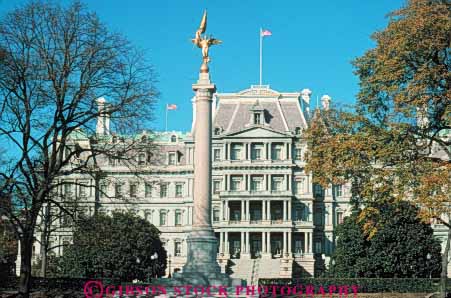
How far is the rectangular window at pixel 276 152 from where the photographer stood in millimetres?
82875

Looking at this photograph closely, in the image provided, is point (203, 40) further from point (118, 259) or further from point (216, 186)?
point (216, 186)

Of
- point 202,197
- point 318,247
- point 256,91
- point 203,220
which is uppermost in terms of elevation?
point 256,91

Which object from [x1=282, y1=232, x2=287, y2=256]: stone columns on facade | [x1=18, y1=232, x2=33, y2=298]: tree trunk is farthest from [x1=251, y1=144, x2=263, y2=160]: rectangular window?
[x1=18, y1=232, x2=33, y2=298]: tree trunk

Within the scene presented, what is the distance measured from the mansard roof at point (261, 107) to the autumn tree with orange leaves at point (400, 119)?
156 ft

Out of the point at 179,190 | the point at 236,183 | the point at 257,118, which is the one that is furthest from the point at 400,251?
the point at 179,190

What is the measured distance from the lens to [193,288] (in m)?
33.4

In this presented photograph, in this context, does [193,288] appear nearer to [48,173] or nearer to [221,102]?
[48,173]

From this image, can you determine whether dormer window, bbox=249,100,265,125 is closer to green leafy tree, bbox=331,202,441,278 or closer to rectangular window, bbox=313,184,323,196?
rectangular window, bbox=313,184,323,196

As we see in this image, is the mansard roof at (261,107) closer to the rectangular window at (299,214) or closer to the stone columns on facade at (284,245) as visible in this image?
the rectangular window at (299,214)

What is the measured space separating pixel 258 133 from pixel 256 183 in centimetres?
582

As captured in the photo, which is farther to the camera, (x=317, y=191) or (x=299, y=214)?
(x=317, y=191)

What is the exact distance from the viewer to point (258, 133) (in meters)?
82.6

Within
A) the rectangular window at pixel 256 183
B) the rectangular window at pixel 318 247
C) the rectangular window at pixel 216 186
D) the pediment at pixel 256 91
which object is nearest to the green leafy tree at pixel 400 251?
the rectangular window at pixel 318 247

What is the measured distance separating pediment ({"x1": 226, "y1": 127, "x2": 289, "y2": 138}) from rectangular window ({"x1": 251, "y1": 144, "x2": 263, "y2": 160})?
1207 millimetres
